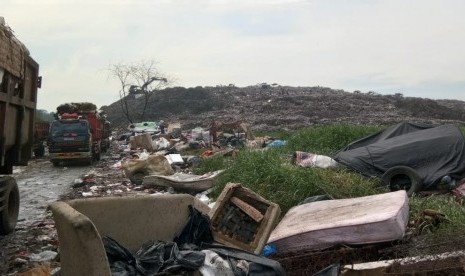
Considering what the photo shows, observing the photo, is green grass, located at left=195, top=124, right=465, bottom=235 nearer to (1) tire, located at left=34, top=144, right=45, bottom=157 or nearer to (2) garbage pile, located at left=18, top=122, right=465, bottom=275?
(2) garbage pile, located at left=18, top=122, right=465, bottom=275

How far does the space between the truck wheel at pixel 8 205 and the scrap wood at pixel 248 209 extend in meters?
3.67

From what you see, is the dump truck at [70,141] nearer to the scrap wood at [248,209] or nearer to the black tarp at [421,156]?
the black tarp at [421,156]

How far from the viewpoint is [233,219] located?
5449 mm

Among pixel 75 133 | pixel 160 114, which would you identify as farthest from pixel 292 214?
pixel 160 114

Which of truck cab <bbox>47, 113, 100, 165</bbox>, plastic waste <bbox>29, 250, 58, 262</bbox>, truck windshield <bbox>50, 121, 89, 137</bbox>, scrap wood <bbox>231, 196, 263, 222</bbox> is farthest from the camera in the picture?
truck windshield <bbox>50, 121, 89, 137</bbox>

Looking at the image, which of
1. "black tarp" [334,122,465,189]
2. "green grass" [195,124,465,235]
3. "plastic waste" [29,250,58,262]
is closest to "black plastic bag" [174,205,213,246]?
"plastic waste" [29,250,58,262]

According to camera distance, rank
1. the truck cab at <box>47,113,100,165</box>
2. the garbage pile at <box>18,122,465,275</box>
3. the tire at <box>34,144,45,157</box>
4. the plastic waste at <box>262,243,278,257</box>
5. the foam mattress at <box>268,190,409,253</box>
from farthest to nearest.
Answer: the tire at <box>34,144,45,157</box> → the truck cab at <box>47,113,100,165</box> → the plastic waste at <box>262,243,278,257</box> → the foam mattress at <box>268,190,409,253</box> → the garbage pile at <box>18,122,465,275</box>

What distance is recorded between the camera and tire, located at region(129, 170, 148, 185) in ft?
40.8

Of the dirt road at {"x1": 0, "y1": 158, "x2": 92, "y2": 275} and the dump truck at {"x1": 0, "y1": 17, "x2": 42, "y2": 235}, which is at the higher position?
the dump truck at {"x1": 0, "y1": 17, "x2": 42, "y2": 235}

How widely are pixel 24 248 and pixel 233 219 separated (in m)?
3.08

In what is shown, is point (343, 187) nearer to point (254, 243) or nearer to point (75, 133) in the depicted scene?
point (254, 243)

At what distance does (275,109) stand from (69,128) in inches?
980

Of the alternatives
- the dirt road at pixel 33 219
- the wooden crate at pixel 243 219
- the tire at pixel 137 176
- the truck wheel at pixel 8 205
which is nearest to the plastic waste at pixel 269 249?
the wooden crate at pixel 243 219

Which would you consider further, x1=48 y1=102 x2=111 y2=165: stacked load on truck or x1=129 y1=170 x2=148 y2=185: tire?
x1=48 y1=102 x2=111 y2=165: stacked load on truck
